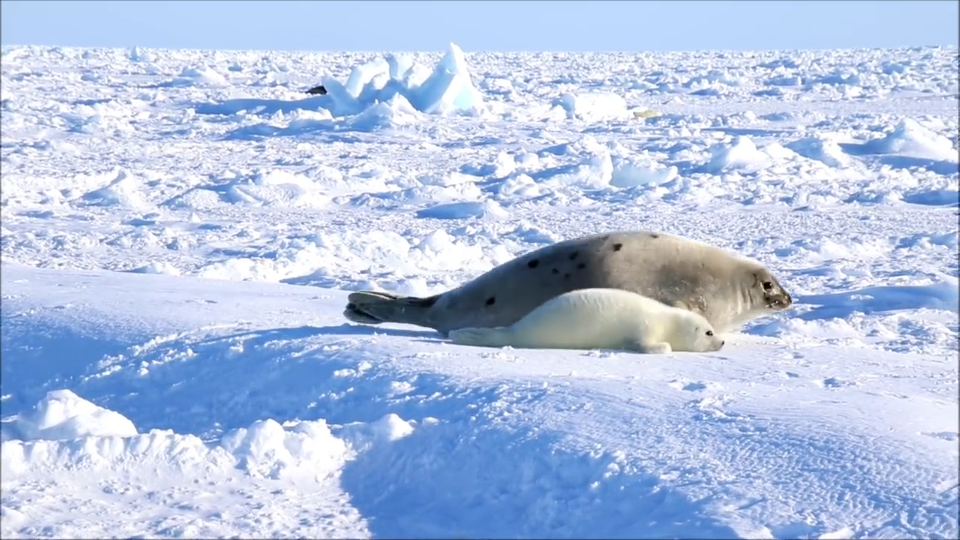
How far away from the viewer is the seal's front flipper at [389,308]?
→ 13.2 ft

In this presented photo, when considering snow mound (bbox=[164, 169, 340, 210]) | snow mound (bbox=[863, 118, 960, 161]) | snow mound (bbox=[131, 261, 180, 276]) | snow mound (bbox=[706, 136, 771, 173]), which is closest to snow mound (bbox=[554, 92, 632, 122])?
snow mound (bbox=[863, 118, 960, 161])

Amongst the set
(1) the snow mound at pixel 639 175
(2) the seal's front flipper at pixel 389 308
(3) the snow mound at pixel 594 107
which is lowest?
(2) the seal's front flipper at pixel 389 308

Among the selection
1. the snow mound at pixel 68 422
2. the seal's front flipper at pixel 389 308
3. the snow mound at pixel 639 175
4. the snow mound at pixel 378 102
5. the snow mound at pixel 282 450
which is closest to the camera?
the snow mound at pixel 282 450

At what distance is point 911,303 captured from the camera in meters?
5.40

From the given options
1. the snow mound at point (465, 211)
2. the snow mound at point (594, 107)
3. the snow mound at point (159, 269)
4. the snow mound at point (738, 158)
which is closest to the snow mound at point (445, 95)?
the snow mound at point (594, 107)

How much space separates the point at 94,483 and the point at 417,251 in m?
4.65

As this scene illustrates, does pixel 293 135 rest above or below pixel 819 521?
above

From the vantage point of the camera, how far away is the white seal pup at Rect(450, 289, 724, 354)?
11.9 ft

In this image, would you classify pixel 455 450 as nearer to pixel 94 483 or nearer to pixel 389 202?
pixel 94 483

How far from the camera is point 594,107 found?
17.7m

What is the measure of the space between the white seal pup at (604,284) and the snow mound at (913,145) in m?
8.44

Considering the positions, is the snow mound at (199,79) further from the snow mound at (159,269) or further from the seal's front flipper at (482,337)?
the seal's front flipper at (482,337)

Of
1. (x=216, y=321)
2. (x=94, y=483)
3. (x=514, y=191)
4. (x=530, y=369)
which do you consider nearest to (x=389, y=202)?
(x=514, y=191)

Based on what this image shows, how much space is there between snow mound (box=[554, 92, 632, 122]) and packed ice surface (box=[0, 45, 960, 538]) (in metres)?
5.31
